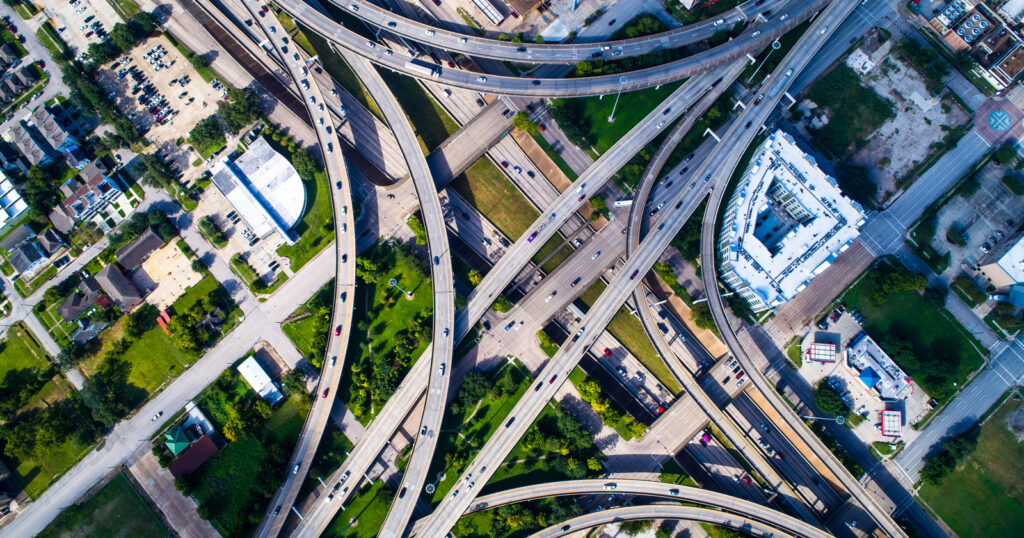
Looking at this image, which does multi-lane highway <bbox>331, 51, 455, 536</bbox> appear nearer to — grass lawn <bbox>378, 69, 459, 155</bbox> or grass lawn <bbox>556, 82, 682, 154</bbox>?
grass lawn <bbox>378, 69, 459, 155</bbox>

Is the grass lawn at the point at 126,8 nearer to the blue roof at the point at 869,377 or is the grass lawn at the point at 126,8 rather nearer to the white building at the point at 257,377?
the white building at the point at 257,377

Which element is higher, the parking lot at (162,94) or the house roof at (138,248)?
the parking lot at (162,94)

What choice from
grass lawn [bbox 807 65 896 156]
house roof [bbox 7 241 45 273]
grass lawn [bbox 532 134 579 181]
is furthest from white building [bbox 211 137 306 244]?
grass lawn [bbox 807 65 896 156]

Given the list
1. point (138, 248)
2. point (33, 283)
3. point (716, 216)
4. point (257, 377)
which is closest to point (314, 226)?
point (257, 377)

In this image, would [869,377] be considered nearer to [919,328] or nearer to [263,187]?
[919,328]

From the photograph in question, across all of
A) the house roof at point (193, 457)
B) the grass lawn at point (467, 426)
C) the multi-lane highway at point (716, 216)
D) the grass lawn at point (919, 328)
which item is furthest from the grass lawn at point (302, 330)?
the grass lawn at point (919, 328)

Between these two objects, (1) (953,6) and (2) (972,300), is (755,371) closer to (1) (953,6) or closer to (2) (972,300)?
(2) (972,300)
